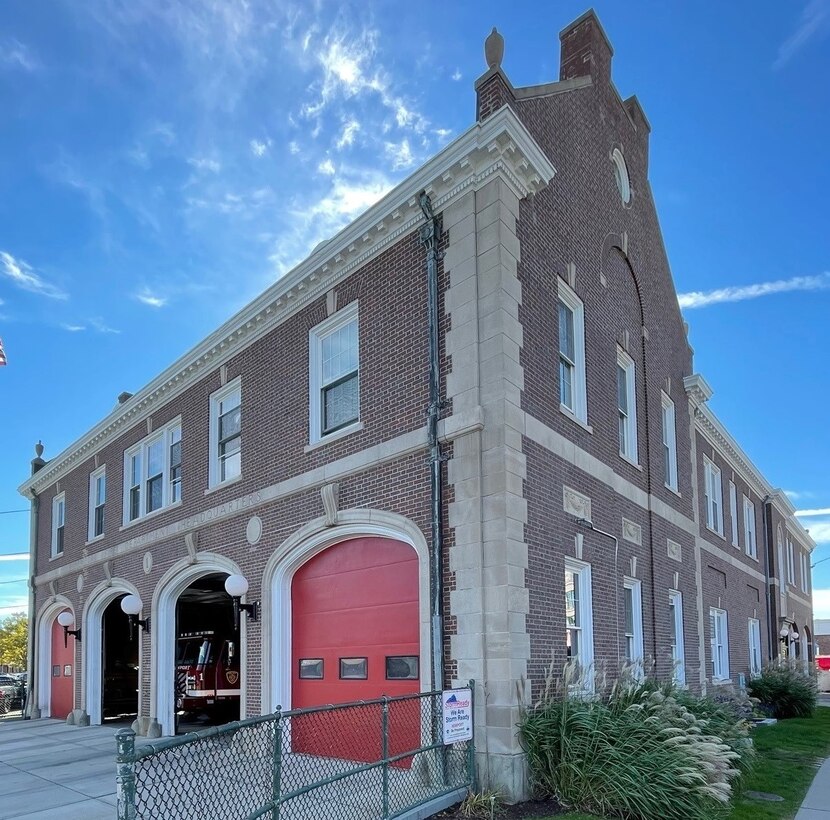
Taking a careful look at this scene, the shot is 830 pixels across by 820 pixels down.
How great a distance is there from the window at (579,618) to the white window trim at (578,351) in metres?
2.21

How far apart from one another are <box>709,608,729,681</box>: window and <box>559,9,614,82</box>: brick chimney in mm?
12391

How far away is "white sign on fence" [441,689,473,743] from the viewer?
8.67 m

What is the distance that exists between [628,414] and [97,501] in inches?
541

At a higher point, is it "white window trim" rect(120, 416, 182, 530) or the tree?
"white window trim" rect(120, 416, 182, 530)

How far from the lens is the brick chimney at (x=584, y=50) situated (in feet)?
50.5

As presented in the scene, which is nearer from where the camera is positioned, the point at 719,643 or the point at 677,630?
the point at 677,630

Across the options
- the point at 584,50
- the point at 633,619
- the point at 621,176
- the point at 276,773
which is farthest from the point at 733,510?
the point at 276,773

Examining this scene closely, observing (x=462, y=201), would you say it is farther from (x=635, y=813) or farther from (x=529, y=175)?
(x=635, y=813)

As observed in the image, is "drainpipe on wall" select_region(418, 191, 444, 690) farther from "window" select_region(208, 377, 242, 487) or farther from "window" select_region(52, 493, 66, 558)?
"window" select_region(52, 493, 66, 558)

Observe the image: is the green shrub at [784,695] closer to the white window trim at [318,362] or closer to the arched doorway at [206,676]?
the arched doorway at [206,676]

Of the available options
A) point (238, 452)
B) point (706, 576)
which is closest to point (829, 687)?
point (706, 576)

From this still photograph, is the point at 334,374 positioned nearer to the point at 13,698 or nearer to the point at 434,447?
the point at 434,447

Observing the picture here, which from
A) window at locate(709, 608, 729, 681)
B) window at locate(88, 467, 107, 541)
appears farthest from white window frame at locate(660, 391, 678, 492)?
window at locate(88, 467, 107, 541)

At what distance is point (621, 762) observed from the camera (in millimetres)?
8633
